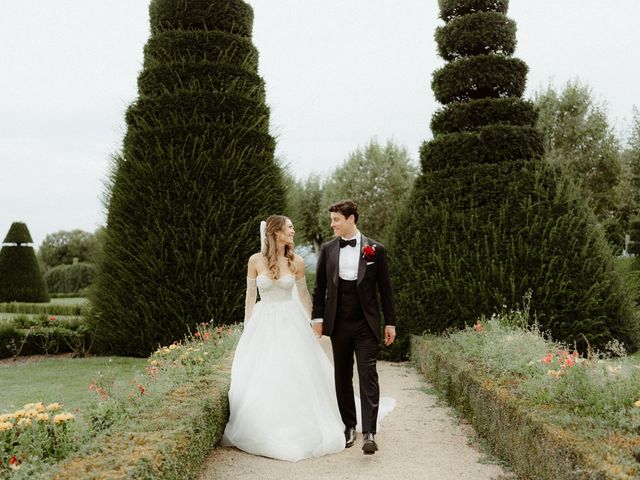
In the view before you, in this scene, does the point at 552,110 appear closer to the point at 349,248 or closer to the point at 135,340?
the point at 135,340

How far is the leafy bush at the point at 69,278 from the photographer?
4012 centimetres

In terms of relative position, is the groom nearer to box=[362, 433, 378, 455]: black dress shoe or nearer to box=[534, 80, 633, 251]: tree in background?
box=[362, 433, 378, 455]: black dress shoe

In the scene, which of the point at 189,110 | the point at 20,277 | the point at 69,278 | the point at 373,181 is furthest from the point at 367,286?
the point at 69,278

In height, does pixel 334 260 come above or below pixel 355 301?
above

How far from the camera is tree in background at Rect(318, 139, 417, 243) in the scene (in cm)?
3800

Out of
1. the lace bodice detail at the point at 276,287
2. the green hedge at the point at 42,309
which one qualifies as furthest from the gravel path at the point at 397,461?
the green hedge at the point at 42,309

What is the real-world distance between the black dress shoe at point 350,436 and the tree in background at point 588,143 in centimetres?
2680

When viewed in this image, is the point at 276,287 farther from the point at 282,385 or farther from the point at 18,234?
the point at 18,234

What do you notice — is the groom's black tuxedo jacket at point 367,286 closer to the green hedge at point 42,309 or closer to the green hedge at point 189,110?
the green hedge at point 189,110

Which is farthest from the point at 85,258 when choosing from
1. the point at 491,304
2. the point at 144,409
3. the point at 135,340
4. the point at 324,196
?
the point at 144,409

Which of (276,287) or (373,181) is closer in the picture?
(276,287)

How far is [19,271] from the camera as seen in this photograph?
89.5 feet

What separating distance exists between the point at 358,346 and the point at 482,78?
8057 millimetres

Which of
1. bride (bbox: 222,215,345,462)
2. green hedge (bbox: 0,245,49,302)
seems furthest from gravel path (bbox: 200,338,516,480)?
green hedge (bbox: 0,245,49,302)
